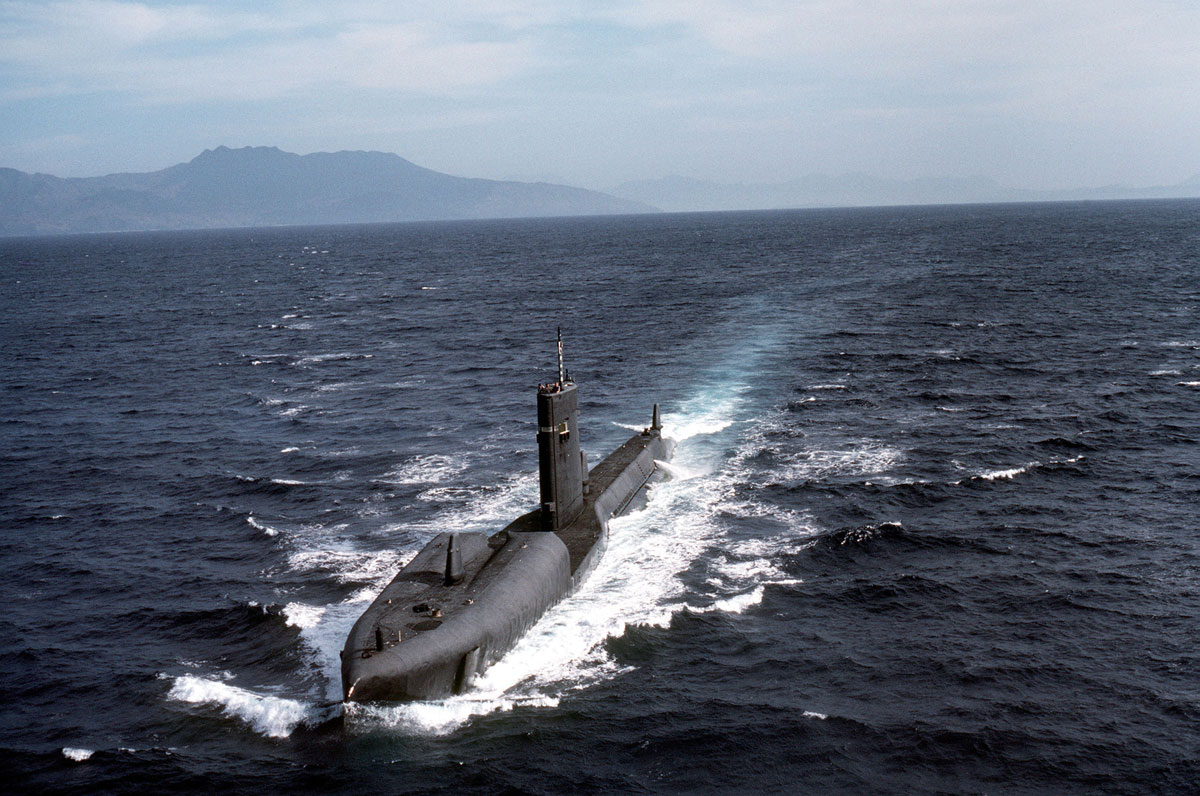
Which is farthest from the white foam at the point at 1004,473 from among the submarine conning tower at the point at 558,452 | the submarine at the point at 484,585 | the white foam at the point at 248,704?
the white foam at the point at 248,704

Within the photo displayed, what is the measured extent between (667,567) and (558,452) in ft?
22.0

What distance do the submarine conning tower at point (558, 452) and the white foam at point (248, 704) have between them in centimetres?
1360

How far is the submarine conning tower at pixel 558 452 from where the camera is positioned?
3872 centimetres

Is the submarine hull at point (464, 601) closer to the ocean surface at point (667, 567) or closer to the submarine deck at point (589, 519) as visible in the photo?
the submarine deck at point (589, 519)

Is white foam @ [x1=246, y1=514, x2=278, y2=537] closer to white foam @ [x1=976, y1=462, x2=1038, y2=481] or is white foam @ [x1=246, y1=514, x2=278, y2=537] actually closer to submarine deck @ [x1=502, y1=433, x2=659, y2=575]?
submarine deck @ [x1=502, y1=433, x2=659, y2=575]

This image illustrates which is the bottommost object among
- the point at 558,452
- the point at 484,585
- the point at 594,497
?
the point at 484,585

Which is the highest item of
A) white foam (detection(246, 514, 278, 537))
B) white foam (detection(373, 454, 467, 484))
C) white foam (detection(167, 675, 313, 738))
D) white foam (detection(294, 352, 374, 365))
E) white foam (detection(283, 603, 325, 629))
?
white foam (detection(294, 352, 374, 365))

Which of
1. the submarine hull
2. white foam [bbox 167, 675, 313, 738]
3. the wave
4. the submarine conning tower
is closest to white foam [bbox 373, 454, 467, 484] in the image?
the submarine hull

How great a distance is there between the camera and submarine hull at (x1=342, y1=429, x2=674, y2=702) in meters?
29.2

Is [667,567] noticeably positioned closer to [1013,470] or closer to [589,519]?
[589,519]

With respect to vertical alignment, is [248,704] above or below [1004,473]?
below

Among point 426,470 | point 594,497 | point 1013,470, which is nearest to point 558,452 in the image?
point 594,497

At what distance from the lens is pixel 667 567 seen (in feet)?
132

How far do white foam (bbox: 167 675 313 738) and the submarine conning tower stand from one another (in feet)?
44.6
